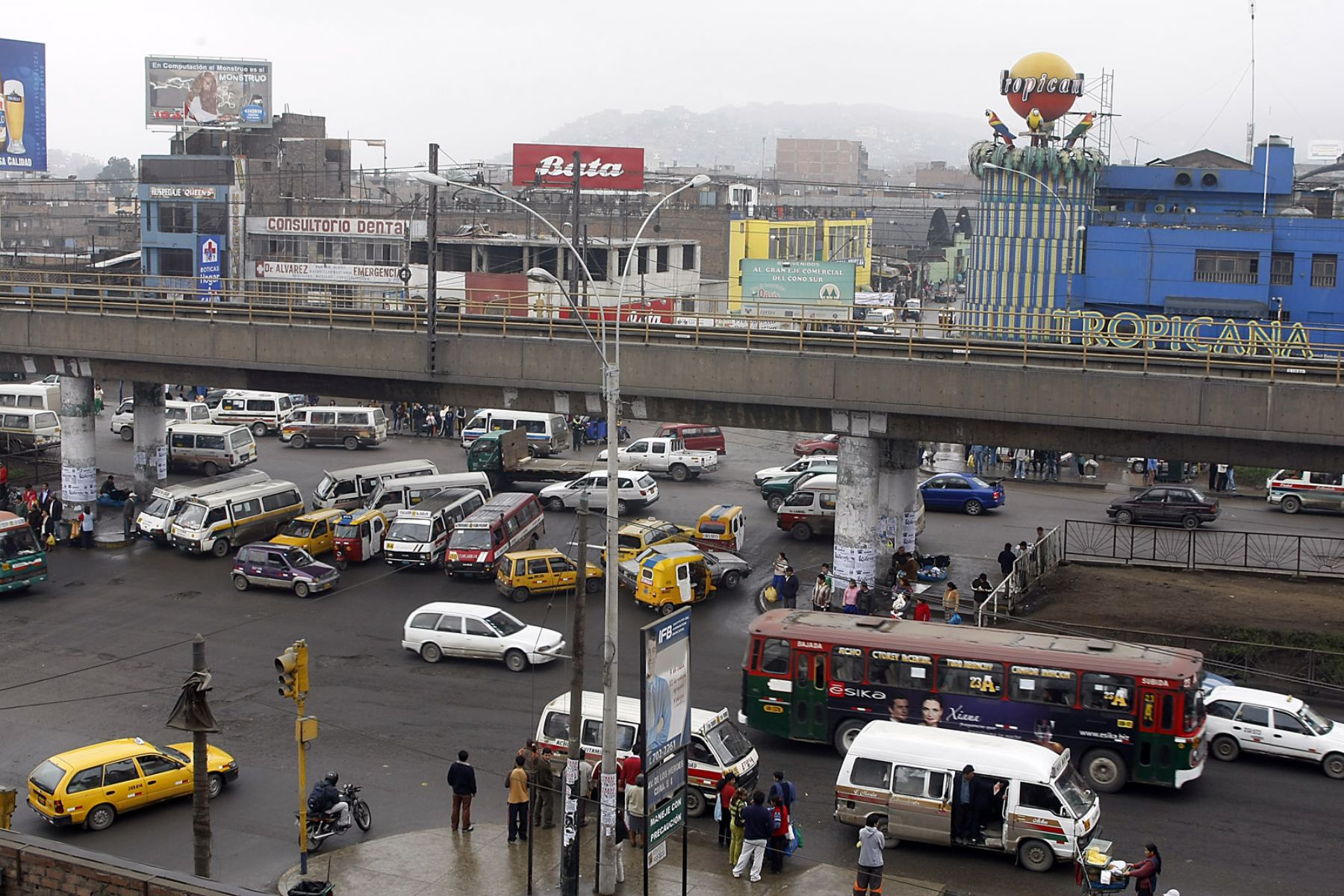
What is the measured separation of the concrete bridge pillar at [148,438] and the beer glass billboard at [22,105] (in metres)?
34.4

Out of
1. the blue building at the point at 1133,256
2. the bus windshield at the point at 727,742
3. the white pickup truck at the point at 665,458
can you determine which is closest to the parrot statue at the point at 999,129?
the blue building at the point at 1133,256

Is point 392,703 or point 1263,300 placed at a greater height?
point 1263,300

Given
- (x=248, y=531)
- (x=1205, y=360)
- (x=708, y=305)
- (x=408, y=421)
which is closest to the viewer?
(x=1205, y=360)

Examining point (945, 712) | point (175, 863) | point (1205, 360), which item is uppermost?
point (1205, 360)

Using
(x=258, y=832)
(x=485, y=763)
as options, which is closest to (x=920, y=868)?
(x=485, y=763)

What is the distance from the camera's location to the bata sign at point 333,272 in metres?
80.6

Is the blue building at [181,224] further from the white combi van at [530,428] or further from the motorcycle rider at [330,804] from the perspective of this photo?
the motorcycle rider at [330,804]

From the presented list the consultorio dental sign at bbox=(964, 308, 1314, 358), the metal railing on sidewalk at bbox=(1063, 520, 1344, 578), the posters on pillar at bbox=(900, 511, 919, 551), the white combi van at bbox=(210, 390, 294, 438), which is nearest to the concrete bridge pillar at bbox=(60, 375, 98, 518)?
the white combi van at bbox=(210, 390, 294, 438)

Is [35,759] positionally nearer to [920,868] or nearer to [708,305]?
[920,868]

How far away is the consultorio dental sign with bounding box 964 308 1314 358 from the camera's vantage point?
2920 cm

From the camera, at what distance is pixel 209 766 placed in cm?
2127

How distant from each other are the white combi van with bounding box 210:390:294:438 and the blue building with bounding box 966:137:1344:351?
30.8 metres

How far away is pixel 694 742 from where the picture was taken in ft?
67.5

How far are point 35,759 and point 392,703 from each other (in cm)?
614
